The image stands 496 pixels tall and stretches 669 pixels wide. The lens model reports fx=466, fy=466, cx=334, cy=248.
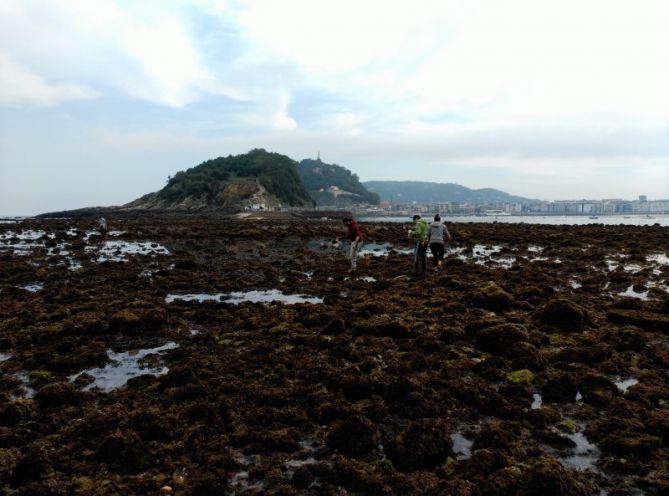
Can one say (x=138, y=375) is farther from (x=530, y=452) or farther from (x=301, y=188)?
(x=301, y=188)

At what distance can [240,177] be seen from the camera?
169750 millimetres

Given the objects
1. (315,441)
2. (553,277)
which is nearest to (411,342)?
(315,441)

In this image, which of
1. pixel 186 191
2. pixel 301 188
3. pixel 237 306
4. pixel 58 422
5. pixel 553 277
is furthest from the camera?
pixel 301 188

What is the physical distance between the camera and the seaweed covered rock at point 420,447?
5547 mm

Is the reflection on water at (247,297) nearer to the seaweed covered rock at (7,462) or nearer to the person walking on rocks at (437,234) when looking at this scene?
the person walking on rocks at (437,234)

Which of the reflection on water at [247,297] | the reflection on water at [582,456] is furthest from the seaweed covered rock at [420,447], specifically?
the reflection on water at [247,297]

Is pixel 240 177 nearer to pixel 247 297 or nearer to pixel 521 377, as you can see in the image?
pixel 247 297

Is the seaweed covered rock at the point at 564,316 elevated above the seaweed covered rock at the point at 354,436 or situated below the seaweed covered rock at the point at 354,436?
above

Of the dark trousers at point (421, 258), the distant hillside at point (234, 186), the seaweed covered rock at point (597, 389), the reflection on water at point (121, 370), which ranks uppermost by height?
the distant hillside at point (234, 186)

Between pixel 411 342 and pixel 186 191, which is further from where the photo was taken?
pixel 186 191

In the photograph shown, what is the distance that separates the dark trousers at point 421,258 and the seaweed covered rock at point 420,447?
13527 mm

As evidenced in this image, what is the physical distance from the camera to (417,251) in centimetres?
1928

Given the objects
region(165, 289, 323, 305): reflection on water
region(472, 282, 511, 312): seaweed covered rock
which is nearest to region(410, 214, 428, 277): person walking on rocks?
region(165, 289, 323, 305): reflection on water

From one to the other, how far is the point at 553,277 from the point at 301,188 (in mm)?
176203
